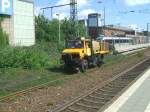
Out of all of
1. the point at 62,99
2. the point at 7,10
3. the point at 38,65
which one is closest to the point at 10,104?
the point at 62,99

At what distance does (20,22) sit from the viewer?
55.7 meters

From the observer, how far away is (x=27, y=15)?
5812 centimetres

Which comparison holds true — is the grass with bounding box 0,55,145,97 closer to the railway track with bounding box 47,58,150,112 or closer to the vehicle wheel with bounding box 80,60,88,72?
the vehicle wheel with bounding box 80,60,88,72

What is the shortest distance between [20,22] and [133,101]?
138ft

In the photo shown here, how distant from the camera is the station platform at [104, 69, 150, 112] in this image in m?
13.3

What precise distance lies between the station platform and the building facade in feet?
112

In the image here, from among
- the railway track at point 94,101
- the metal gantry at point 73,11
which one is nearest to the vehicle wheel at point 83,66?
the railway track at point 94,101

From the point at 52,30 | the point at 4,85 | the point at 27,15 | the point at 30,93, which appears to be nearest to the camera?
the point at 30,93

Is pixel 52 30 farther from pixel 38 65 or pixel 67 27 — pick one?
pixel 38 65

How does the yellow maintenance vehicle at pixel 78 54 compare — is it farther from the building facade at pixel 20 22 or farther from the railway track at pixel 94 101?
the building facade at pixel 20 22

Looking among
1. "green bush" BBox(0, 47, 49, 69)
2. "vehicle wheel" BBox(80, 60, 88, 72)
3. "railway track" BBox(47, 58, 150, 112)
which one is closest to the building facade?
"green bush" BBox(0, 47, 49, 69)

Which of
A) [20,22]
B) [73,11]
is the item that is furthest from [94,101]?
[73,11]

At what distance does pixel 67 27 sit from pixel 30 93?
216 feet

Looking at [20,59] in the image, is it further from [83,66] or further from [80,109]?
[80,109]
